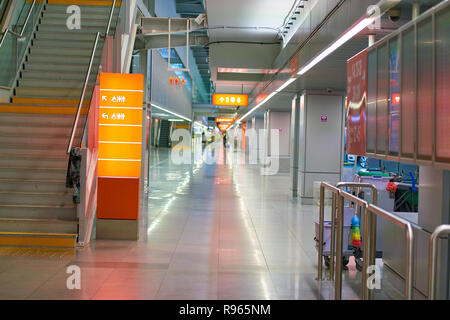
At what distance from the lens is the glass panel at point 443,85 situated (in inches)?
138

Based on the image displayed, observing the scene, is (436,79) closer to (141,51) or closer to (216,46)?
(216,46)

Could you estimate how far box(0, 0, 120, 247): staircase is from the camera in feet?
23.4

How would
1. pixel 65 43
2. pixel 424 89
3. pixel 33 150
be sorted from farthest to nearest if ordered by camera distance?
pixel 65 43 < pixel 33 150 < pixel 424 89

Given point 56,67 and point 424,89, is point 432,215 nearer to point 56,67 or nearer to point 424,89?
point 424,89

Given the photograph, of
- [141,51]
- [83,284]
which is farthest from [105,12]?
[83,284]

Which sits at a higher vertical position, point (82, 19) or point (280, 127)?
point (82, 19)

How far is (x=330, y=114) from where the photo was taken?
1312cm

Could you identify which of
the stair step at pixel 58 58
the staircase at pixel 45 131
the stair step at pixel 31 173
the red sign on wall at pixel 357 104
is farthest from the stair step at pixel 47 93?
the red sign on wall at pixel 357 104

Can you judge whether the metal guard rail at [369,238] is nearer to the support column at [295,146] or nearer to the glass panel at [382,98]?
the glass panel at [382,98]

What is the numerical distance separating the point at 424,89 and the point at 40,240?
551 centimetres

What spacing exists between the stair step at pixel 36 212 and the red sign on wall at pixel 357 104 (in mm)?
4330

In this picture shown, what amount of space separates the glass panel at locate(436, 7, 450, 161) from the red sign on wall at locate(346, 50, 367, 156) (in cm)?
176

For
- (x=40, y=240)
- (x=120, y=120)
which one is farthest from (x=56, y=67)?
(x=40, y=240)

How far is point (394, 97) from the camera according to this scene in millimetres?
4637
